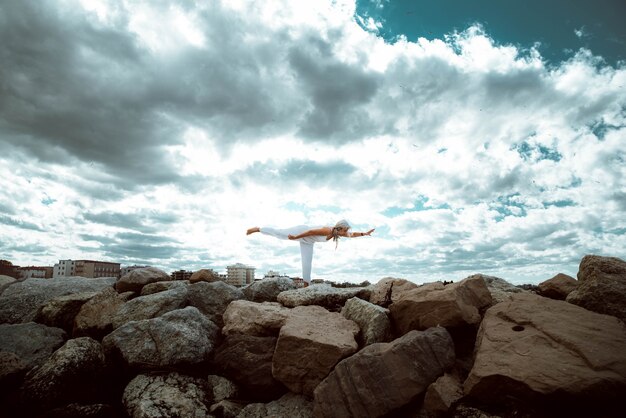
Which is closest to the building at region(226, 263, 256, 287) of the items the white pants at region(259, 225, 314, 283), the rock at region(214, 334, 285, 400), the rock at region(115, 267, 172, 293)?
the white pants at region(259, 225, 314, 283)

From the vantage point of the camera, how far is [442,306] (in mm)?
5504

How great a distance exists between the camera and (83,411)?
207 inches

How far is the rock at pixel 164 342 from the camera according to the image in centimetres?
598

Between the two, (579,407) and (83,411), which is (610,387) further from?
(83,411)

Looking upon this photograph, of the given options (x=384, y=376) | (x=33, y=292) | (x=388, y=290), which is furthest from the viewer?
(x=33, y=292)

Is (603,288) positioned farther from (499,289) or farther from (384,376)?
(384,376)

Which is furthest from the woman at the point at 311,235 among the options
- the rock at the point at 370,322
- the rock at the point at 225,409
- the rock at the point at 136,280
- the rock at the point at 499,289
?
the rock at the point at 225,409

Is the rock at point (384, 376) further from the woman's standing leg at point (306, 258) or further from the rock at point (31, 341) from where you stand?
the woman's standing leg at point (306, 258)

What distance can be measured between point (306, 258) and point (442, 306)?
7477 mm

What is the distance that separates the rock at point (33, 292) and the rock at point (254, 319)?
14.8 feet

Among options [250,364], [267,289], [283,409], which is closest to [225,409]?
[250,364]

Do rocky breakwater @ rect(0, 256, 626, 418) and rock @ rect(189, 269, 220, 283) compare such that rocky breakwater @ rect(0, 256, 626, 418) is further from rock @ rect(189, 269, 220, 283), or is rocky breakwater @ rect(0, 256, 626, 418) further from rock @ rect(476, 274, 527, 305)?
rock @ rect(189, 269, 220, 283)

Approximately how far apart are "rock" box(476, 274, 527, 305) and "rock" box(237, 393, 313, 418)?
3.74 metres

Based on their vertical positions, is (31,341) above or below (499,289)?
below
